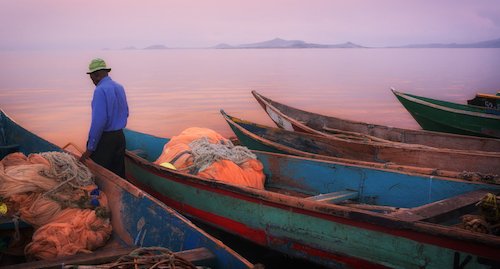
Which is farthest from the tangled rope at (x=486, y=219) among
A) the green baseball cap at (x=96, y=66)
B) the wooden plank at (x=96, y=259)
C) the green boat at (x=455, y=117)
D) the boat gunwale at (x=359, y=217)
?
the green boat at (x=455, y=117)

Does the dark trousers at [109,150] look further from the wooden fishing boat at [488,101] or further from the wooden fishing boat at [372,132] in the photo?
the wooden fishing boat at [488,101]

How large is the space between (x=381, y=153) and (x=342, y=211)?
2.62 m

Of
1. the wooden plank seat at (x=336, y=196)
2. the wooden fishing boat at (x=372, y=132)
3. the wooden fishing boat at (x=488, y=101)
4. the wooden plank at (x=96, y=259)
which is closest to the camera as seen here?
the wooden plank at (x=96, y=259)

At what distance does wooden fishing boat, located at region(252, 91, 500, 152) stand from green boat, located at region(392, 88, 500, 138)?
2.40 metres

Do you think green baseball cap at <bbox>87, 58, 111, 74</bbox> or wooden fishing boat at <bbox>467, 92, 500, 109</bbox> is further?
wooden fishing boat at <bbox>467, 92, 500, 109</bbox>

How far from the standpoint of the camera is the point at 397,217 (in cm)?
362

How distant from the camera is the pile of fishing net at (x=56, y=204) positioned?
143 inches

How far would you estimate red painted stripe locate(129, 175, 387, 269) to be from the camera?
4.03m

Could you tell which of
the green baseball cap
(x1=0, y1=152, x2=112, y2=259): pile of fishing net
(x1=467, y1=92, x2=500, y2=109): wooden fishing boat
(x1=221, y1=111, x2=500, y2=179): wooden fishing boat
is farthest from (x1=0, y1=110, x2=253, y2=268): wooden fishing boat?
(x1=467, y1=92, x2=500, y2=109): wooden fishing boat

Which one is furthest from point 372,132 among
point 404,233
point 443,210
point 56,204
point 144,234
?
point 56,204

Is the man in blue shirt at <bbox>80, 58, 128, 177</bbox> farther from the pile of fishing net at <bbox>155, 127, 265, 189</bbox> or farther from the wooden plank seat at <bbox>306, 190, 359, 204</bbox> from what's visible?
the wooden plank seat at <bbox>306, 190, 359, 204</bbox>

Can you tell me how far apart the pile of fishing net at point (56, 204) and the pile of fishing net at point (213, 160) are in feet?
4.32

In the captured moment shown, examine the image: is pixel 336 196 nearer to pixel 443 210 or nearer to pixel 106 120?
pixel 443 210

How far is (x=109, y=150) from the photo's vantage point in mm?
5320
